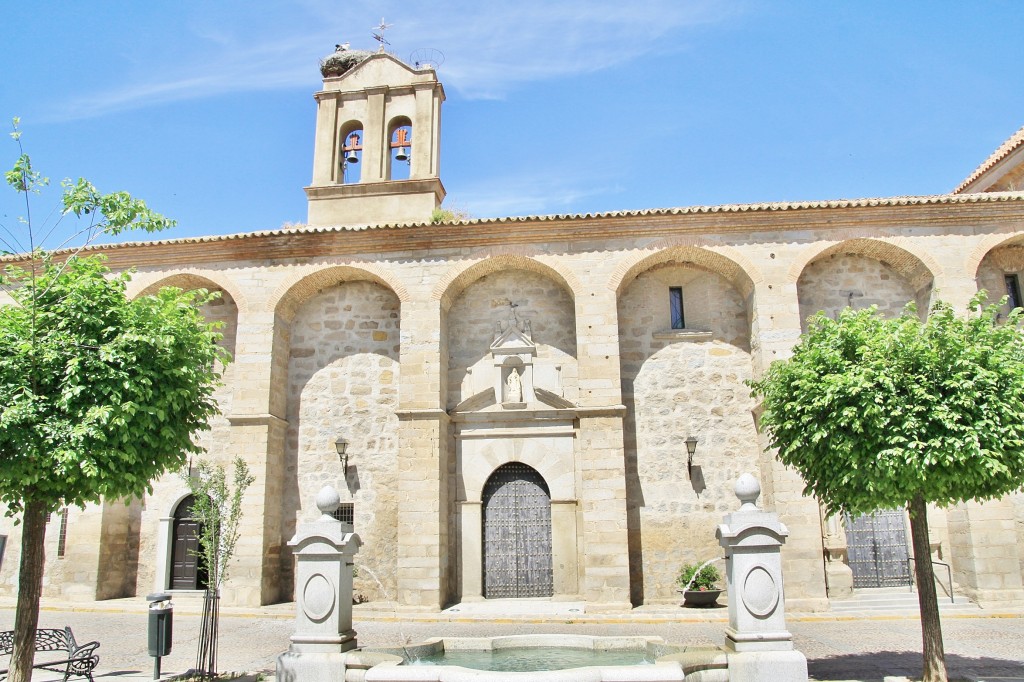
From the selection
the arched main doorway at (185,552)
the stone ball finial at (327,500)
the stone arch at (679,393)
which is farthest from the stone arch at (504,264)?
the stone ball finial at (327,500)

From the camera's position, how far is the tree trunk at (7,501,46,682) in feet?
23.2

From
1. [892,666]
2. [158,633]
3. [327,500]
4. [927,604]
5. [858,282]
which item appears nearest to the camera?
[927,604]

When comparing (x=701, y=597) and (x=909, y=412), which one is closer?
(x=909, y=412)

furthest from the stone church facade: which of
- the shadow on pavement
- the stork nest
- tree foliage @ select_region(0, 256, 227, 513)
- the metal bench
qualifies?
tree foliage @ select_region(0, 256, 227, 513)

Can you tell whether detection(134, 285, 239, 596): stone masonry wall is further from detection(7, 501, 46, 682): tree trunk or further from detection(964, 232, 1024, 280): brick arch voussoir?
detection(964, 232, 1024, 280): brick arch voussoir

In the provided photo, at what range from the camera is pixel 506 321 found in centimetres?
1500

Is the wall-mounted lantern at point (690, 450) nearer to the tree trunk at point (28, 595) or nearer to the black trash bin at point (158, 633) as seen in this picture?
the black trash bin at point (158, 633)

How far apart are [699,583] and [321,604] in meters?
7.71

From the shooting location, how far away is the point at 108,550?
14.5 metres

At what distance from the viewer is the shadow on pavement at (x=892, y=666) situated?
309 inches

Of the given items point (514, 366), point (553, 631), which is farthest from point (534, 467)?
point (553, 631)

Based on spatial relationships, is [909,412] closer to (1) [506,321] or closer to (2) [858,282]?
(2) [858,282]

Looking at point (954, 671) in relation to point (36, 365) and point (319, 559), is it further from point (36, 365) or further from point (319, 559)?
point (36, 365)

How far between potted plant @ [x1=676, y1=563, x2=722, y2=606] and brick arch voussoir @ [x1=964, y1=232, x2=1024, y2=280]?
23.6 feet
